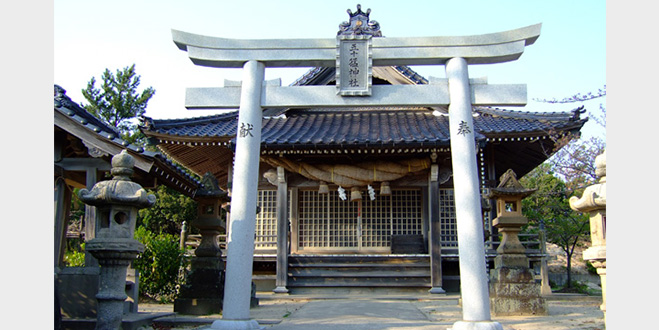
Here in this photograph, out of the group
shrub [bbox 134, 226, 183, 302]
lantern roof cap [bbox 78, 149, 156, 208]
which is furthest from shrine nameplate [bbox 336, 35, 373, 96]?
shrub [bbox 134, 226, 183, 302]

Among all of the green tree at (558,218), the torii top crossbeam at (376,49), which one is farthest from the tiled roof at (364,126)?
the green tree at (558,218)

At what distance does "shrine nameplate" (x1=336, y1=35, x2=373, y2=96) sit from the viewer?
27.0ft

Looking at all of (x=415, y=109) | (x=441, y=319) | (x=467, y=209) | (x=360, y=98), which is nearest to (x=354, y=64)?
(x=360, y=98)

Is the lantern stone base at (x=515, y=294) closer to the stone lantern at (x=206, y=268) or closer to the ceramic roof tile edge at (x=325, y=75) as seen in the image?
the stone lantern at (x=206, y=268)

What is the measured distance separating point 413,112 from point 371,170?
3.68 metres

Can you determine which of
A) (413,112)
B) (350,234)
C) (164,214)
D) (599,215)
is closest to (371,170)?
(350,234)

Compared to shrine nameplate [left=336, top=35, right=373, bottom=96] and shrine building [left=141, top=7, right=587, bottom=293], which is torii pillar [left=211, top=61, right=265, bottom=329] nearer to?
shrine nameplate [left=336, top=35, right=373, bottom=96]

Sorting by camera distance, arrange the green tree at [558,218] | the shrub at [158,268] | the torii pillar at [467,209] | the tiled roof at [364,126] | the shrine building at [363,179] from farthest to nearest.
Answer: the green tree at [558,218] → the shrine building at [363,179] → the tiled roof at [364,126] → the shrub at [158,268] → the torii pillar at [467,209]

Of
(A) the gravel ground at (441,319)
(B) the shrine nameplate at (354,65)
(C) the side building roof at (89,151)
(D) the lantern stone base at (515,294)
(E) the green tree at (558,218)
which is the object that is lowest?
(A) the gravel ground at (441,319)

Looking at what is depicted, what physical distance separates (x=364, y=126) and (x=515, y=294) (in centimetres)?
771

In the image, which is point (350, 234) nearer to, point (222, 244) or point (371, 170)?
point (371, 170)

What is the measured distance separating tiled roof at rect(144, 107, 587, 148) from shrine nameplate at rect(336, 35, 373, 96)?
5301 millimetres

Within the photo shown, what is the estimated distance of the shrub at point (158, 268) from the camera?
12.9 m

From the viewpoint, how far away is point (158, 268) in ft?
42.5
